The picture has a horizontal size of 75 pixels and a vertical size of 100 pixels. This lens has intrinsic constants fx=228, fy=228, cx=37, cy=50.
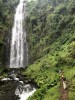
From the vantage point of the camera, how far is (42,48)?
44875 millimetres

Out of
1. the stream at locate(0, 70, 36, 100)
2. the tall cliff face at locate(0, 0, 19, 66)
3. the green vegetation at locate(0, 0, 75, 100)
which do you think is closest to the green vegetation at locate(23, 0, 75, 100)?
the green vegetation at locate(0, 0, 75, 100)

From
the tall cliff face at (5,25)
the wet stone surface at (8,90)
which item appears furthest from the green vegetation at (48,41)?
the wet stone surface at (8,90)

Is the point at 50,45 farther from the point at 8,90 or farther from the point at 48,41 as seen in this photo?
the point at 8,90

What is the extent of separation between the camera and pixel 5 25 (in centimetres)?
5472

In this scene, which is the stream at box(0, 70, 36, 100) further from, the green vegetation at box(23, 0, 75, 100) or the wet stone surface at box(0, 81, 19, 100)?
the green vegetation at box(23, 0, 75, 100)

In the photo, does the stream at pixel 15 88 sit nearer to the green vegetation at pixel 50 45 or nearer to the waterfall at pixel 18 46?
the green vegetation at pixel 50 45

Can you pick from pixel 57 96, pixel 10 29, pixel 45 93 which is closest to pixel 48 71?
pixel 45 93

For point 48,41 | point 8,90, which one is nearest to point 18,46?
point 48,41

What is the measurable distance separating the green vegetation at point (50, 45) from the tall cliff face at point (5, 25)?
185 inches

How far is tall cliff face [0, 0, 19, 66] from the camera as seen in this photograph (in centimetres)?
4806

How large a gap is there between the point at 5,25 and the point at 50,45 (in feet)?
53.5

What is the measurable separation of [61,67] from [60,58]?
7.06 feet

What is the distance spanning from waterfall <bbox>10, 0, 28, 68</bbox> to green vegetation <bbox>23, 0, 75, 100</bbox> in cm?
152

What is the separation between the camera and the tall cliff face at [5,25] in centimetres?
4806
